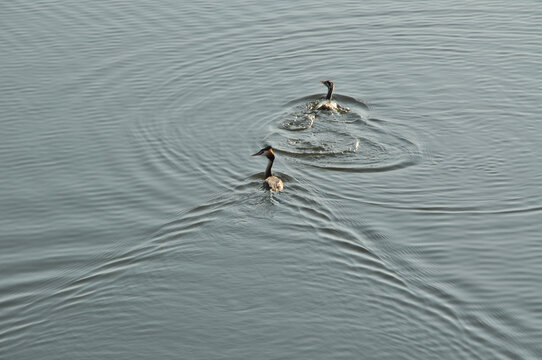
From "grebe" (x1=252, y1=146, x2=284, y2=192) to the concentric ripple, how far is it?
1.07 metres

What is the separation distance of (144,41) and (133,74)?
2.55 meters

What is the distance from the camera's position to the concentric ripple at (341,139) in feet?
59.1

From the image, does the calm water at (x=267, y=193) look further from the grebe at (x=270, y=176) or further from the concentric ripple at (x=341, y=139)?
the grebe at (x=270, y=176)

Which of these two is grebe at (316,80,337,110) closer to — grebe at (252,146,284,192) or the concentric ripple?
the concentric ripple

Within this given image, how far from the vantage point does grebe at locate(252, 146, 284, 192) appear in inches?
651

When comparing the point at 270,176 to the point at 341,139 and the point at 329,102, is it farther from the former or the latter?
the point at 329,102

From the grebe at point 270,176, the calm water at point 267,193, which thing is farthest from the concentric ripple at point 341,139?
the grebe at point 270,176

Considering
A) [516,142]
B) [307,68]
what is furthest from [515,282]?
[307,68]

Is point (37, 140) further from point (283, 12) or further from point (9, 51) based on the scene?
point (283, 12)

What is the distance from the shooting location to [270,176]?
16953mm

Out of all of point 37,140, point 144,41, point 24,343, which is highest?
point 144,41

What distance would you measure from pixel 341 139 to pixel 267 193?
3314 mm

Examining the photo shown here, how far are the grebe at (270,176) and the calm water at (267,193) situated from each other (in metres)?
0.27

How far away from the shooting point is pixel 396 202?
1638 centimetres
